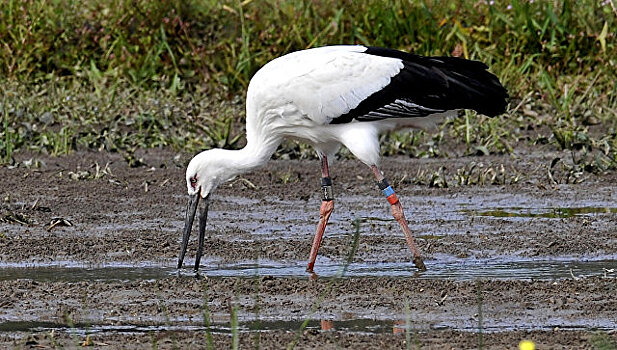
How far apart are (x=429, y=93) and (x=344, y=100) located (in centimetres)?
49

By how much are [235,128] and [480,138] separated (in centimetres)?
226

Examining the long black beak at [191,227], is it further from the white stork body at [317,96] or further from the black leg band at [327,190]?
the black leg band at [327,190]

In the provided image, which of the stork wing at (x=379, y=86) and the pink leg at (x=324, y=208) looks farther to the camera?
the stork wing at (x=379, y=86)

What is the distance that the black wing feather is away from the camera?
24.2 feet

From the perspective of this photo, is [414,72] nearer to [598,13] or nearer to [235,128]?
[235,128]

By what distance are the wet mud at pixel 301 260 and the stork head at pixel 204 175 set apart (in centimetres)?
28

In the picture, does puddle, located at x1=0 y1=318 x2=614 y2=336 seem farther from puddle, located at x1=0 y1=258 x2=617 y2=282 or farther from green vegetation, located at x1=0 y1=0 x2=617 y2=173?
green vegetation, located at x1=0 y1=0 x2=617 y2=173

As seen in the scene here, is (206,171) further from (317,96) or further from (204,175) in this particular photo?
(317,96)

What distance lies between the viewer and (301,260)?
732 cm

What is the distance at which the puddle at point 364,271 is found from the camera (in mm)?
6715

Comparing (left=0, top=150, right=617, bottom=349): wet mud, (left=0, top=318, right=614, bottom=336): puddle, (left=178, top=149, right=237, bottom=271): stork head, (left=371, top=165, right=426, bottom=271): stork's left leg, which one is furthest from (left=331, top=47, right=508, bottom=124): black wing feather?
(left=0, top=318, right=614, bottom=336): puddle

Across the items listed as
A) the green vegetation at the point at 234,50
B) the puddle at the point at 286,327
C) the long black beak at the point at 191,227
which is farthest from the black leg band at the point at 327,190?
the green vegetation at the point at 234,50

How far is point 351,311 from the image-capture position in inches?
231

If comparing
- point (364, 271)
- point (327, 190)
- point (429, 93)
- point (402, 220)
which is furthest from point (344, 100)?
point (364, 271)
